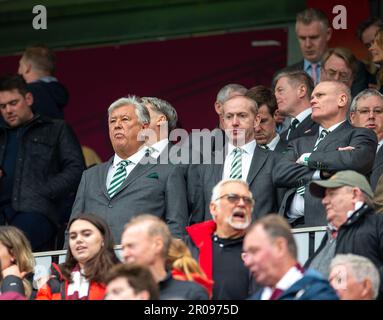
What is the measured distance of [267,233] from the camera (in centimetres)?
1086

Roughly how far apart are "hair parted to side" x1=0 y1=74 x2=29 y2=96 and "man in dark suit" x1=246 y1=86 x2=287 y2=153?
2.48m

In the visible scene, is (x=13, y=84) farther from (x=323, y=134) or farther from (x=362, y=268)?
(x=362, y=268)

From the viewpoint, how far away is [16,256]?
1298 centimetres

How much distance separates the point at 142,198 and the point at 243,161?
89cm

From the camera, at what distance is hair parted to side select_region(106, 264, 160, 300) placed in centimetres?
1074

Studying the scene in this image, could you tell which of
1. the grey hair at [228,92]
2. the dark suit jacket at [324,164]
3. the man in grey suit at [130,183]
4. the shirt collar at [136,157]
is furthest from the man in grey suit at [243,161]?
the grey hair at [228,92]

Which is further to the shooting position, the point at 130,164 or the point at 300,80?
the point at 300,80

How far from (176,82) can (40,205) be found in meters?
4.41

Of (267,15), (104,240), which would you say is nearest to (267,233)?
(104,240)

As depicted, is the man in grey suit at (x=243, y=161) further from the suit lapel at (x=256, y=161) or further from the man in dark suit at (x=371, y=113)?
the man in dark suit at (x=371, y=113)

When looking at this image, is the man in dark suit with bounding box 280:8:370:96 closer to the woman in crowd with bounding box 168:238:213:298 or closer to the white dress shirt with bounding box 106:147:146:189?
the white dress shirt with bounding box 106:147:146:189

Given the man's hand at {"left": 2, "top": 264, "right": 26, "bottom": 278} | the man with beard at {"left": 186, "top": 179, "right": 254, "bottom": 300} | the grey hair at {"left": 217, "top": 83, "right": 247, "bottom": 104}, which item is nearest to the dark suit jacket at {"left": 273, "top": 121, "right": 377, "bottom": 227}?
the man with beard at {"left": 186, "top": 179, "right": 254, "bottom": 300}

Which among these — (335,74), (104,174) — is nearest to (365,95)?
(335,74)

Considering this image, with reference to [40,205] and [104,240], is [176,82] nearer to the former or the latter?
[40,205]
